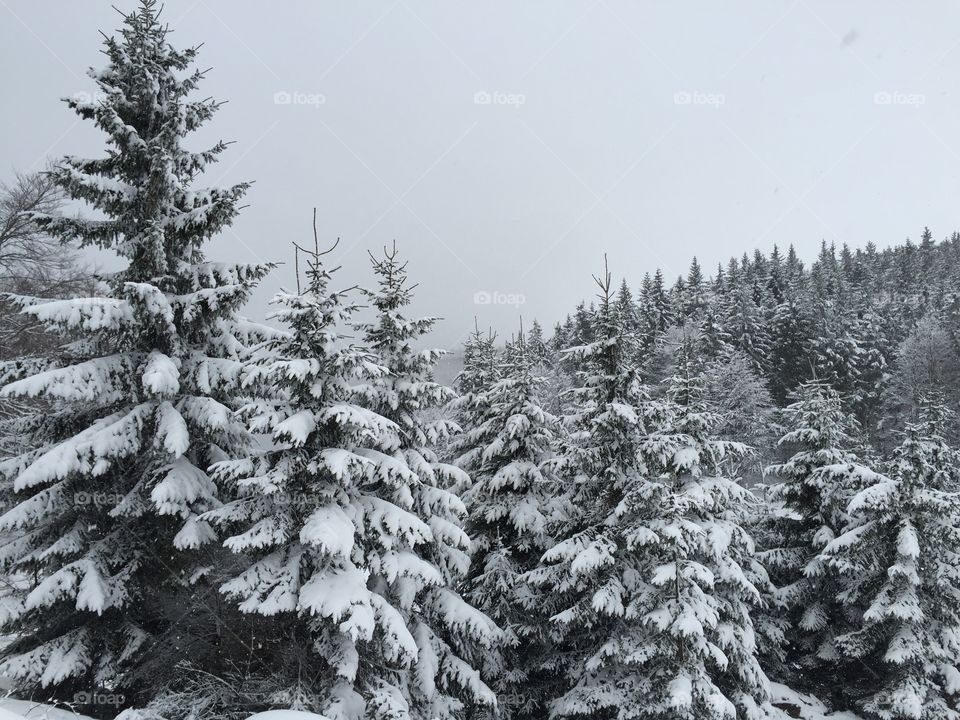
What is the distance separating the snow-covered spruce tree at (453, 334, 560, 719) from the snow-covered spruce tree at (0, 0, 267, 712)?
7.73 m

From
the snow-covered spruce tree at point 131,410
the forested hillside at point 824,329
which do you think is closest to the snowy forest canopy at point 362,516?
the snow-covered spruce tree at point 131,410

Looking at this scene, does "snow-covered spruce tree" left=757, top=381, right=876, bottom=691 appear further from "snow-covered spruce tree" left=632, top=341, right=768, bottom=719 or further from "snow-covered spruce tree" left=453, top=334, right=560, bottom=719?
"snow-covered spruce tree" left=453, top=334, right=560, bottom=719

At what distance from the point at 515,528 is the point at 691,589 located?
17.2 ft

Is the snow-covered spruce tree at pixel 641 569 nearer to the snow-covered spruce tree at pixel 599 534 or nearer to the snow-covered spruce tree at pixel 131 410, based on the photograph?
the snow-covered spruce tree at pixel 599 534

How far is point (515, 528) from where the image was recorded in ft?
52.9

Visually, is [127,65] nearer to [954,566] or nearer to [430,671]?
[430,671]

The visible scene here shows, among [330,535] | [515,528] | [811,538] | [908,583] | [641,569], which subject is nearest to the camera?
[330,535]

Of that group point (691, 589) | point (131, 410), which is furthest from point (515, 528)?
point (131, 410)

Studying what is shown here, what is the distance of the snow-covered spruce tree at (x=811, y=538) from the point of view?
58.4 ft

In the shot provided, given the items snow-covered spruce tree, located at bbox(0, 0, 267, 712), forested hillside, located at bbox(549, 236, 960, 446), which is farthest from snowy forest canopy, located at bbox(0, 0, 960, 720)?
forested hillside, located at bbox(549, 236, 960, 446)

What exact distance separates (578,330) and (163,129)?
68999 mm

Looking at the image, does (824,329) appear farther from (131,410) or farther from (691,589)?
(131,410)

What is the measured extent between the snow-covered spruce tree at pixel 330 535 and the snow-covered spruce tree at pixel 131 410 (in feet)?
3.63

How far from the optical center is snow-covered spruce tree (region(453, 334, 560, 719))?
14.6 m
